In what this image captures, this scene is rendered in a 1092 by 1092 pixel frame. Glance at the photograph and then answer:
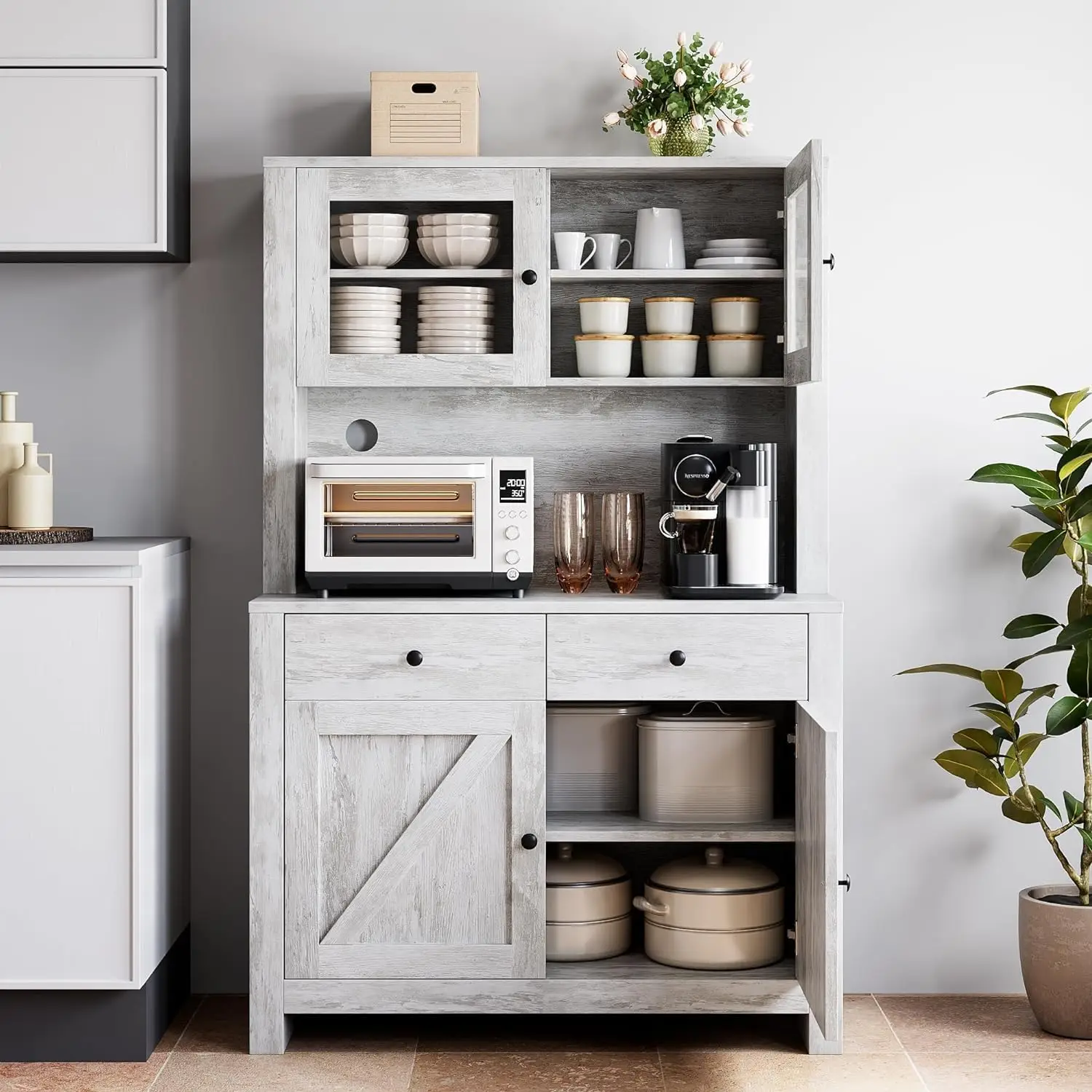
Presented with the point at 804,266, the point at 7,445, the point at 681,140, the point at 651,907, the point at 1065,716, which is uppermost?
the point at 681,140

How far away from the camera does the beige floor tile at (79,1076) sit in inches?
97.0

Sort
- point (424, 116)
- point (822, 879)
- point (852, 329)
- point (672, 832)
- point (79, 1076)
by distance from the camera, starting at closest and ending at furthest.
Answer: point (822, 879), point (79, 1076), point (672, 832), point (424, 116), point (852, 329)

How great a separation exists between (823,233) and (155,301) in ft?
4.93

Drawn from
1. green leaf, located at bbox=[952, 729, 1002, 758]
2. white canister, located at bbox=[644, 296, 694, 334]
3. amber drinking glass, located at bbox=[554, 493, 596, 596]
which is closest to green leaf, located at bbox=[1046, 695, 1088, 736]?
green leaf, located at bbox=[952, 729, 1002, 758]

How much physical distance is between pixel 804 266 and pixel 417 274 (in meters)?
0.81

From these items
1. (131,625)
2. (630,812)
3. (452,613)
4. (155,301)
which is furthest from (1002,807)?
(155,301)

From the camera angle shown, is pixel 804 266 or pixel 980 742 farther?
pixel 980 742

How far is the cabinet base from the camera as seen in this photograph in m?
2.58

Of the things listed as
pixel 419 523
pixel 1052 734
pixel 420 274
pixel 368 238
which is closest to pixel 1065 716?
pixel 1052 734

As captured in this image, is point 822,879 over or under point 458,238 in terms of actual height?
under

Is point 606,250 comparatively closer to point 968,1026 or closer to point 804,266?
point 804,266

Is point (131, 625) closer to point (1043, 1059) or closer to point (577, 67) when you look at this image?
point (577, 67)

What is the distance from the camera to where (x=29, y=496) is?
2.69 m

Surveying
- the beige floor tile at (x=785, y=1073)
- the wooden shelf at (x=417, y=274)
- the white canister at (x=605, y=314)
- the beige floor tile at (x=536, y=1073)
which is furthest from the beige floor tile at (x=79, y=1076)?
the white canister at (x=605, y=314)
